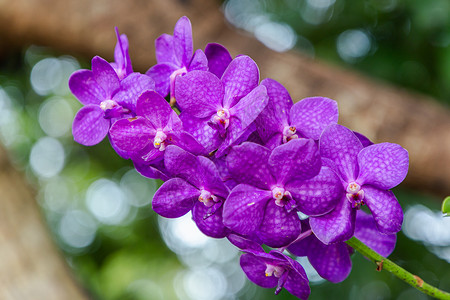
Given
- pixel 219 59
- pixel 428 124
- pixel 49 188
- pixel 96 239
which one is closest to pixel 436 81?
pixel 428 124

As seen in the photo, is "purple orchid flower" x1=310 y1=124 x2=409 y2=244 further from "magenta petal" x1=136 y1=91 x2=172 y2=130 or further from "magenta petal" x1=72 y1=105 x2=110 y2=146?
"magenta petal" x1=72 y1=105 x2=110 y2=146

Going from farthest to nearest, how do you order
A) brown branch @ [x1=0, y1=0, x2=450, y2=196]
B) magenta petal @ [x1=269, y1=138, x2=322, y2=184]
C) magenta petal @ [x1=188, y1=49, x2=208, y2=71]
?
brown branch @ [x1=0, y1=0, x2=450, y2=196]
magenta petal @ [x1=188, y1=49, x2=208, y2=71]
magenta petal @ [x1=269, y1=138, x2=322, y2=184]

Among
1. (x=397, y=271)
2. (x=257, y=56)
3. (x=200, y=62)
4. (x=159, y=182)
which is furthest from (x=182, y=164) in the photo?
(x=159, y=182)

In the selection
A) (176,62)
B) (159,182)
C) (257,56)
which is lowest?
(159,182)

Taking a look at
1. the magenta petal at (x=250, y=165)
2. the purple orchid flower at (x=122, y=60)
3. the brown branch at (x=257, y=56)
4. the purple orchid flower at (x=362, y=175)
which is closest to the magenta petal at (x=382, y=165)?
the purple orchid flower at (x=362, y=175)

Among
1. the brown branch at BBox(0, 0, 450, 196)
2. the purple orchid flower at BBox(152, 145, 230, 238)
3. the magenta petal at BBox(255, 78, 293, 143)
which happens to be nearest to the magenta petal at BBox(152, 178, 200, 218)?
the purple orchid flower at BBox(152, 145, 230, 238)

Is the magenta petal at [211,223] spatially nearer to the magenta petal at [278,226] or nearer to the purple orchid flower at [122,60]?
the magenta petal at [278,226]

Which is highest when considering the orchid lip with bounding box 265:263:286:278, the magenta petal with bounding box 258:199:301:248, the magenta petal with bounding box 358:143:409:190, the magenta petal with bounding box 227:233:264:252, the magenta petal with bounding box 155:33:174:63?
the magenta petal with bounding box 155:33:174:63

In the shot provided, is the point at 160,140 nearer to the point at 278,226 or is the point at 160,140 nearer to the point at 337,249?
the point at 278,226
